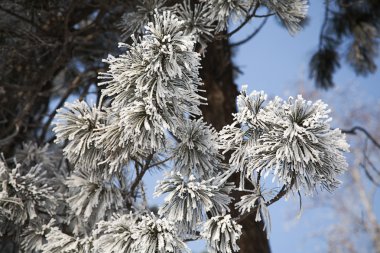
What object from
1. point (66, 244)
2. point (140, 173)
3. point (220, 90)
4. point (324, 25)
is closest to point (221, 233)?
point (140, 173)

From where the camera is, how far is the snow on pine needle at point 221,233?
106 cm

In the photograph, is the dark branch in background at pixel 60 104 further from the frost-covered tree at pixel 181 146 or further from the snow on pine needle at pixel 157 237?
the snow on pine needle at pixel 157 237

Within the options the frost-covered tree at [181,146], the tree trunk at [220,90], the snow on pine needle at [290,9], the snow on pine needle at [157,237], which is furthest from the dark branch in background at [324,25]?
the snow on pine needle at [157,237]

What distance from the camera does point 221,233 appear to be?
1.08m

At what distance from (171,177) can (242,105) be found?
207mm

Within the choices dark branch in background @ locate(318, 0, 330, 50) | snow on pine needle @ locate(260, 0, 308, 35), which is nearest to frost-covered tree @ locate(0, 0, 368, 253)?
snow on pine needle @ locate(260, 0, 308, 35)

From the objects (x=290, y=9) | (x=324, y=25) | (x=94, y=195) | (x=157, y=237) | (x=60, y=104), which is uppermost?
(x=324, y=25)

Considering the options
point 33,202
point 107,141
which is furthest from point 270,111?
point 33,202

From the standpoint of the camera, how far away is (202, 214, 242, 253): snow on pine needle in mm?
1060

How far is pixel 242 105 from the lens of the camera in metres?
1.07

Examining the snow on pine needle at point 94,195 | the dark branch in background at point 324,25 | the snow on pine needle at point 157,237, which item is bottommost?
the snow on pine needle at point 157,237

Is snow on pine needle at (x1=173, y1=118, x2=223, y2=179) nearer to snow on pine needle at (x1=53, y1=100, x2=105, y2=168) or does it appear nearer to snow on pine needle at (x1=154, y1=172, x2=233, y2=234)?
snow on pine needle at (x1=154, y1=172, x2=233, y2=234)

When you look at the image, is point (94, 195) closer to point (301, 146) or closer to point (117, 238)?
point (117, 238)

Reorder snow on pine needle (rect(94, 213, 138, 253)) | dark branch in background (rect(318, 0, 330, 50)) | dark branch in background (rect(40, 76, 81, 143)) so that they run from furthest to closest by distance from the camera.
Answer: dark branch in background (rect(318, 0, 330, 50)) → dark branch in background (rect(40, 76, 81, 143)) → snow on pine needle (rect(94, 213, 138, 253))
